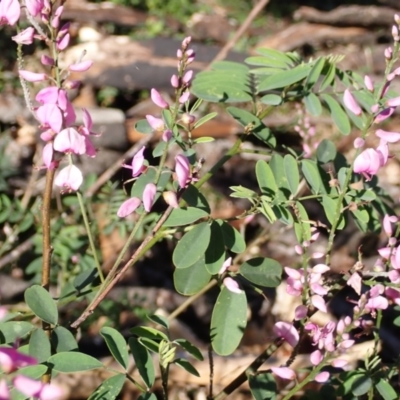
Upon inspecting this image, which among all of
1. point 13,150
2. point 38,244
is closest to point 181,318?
point 38,244

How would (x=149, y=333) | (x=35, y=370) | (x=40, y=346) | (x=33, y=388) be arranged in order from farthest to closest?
(x=149, y=333)
(x=40, y=346)
(x=35, y=370)
(x=33, y=388)

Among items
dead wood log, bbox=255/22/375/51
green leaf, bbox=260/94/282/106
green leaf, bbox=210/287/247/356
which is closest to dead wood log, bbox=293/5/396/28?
dead wood log, bbox=255/22/375/51

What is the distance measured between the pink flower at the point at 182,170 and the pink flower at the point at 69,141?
16cm

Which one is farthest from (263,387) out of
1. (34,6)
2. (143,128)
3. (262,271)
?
(34,6)

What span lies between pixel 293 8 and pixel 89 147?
369 cm

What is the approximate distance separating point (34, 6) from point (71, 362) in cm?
60

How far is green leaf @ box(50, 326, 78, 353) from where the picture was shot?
4.08ft

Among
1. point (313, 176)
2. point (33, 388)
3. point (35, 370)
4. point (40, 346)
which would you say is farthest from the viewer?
point (313, 176)

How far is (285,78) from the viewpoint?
1469 mm

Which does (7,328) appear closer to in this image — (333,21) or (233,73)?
(233,73)

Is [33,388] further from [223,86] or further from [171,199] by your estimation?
[223,86]

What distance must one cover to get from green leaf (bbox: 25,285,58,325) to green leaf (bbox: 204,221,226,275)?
0.96ft

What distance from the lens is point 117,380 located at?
1.20 meters

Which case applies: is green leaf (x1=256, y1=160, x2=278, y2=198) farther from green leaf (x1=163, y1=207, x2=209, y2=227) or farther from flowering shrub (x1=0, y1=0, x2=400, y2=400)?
green leaf (x1=163, y1=207, x2=209, y2=227)
